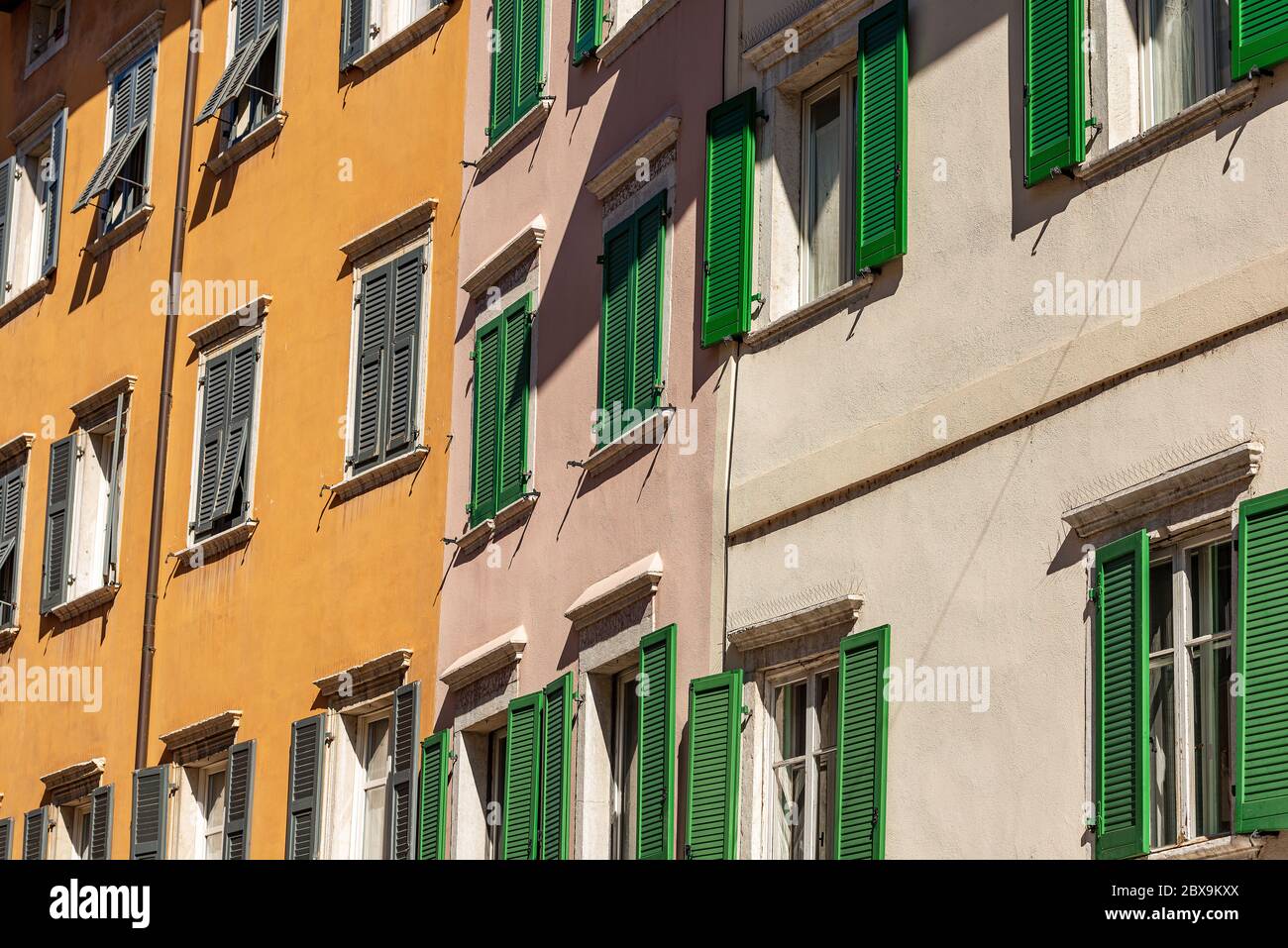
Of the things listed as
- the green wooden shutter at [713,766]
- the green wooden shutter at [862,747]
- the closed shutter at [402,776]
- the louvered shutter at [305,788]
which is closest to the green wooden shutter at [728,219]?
the green wooden shutter at [713,766]

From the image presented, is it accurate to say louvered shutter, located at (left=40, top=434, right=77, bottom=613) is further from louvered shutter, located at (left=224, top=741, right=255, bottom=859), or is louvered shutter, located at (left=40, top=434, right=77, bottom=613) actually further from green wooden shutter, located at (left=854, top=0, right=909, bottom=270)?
green wooden shutter, located at (left=854, top=0, right=909, bottom=270)

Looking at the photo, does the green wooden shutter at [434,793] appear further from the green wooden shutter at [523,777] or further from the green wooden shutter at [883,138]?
the green wooden shutter at [883,138]

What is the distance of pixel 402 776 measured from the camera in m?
19.6

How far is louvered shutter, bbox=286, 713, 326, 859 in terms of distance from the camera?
2034 cm

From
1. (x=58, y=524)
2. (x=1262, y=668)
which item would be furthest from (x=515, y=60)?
(x=1262, y=668)

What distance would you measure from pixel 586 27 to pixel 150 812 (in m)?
7.64

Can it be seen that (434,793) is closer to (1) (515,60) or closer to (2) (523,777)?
(2) (523,777)

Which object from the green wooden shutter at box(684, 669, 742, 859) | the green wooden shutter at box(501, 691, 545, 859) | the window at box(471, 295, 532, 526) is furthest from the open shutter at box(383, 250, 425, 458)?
the green wooden shutter at box(684, 669, 742, 859)

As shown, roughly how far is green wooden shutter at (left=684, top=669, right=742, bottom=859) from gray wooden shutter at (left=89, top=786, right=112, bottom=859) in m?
8.65

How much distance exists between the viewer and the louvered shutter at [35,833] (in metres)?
24.3

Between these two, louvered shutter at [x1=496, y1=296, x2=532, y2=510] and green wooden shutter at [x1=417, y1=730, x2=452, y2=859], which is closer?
louvered shutter at [x1=496, y1=296, x2=532, y2=510]
